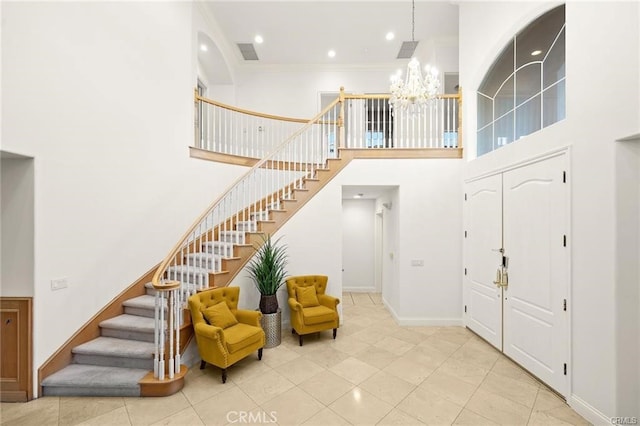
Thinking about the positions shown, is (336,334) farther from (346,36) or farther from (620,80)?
(346,36)

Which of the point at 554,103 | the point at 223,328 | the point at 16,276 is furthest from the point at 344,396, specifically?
the point at 554,103

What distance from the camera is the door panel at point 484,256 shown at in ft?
12.3

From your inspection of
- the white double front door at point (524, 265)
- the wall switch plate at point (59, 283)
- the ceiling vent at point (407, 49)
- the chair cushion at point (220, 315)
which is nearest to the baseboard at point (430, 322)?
the white double front door at point (524, 265)

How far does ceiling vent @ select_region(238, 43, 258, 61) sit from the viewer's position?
6.61 meters

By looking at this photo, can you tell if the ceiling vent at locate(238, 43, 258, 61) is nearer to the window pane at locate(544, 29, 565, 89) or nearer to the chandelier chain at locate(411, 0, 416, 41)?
the chandelier chain at locate(411, 0, 416, 41)

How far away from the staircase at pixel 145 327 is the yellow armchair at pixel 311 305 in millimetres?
919

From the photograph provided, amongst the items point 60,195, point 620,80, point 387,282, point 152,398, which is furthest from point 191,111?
point 620,80

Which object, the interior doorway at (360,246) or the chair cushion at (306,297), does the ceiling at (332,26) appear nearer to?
the interior doorway at (360,246)

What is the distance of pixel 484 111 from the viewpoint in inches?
178

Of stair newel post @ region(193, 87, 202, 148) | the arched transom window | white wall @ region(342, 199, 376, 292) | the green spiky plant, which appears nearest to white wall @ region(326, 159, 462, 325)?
the arched transom window

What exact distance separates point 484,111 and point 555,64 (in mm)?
1466

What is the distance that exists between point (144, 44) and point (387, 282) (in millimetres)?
5988

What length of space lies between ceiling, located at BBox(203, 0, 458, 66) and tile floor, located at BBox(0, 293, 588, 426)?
613 cm

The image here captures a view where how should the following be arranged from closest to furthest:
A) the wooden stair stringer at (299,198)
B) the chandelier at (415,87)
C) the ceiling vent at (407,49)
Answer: the chandelier at (415,87) → the wooden stair stringer at (299,198) → the ceiling vent at (407,49)
